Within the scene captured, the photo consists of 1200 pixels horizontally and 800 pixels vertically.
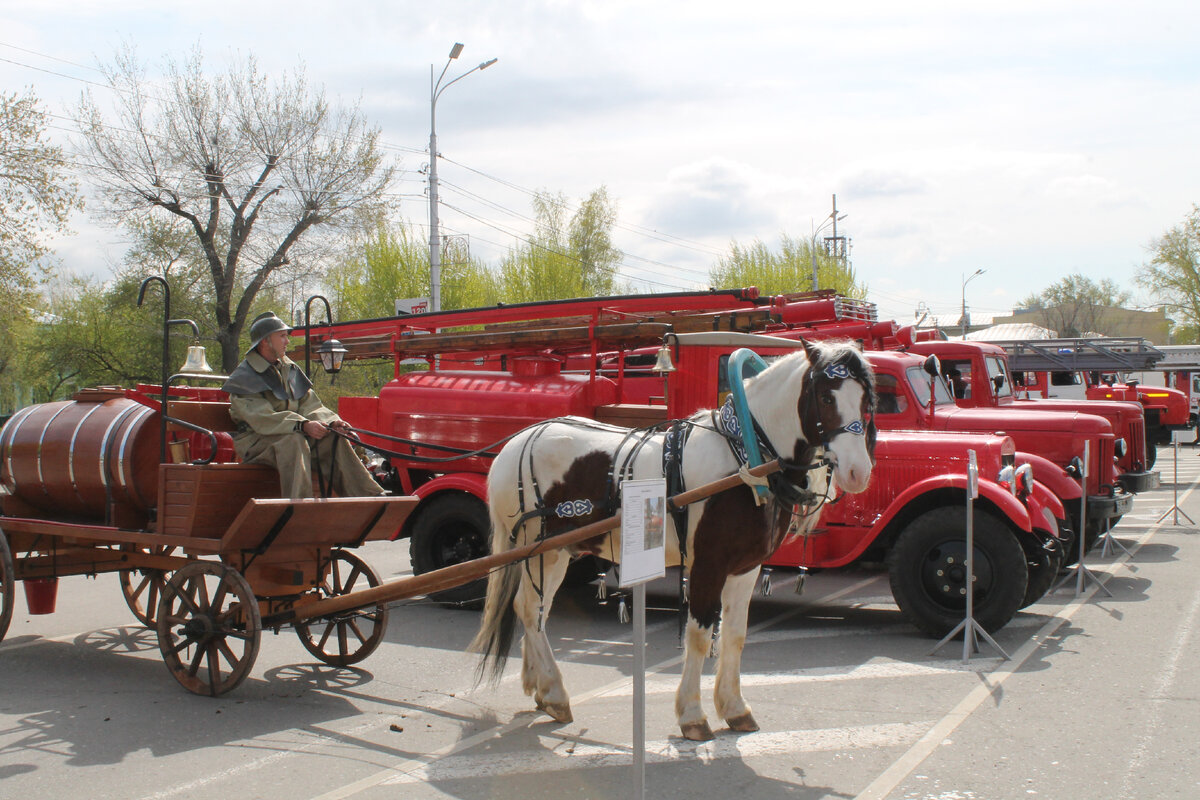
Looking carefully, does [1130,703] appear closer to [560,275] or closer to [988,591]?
[988,591]

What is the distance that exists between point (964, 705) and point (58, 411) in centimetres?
681

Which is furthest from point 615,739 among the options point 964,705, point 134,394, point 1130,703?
point 134,394

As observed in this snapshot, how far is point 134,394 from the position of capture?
24.2ft

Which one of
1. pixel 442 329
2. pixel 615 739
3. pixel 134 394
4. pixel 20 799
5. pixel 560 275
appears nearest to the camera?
pixel 20 799

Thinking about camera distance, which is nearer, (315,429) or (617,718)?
(617,718)

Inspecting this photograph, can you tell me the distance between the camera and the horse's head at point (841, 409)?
5.00 meters

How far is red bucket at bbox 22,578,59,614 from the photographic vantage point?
25.6 feet

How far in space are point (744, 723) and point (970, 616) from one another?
8.23 feet

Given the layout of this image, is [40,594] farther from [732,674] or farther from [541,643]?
[732,674]

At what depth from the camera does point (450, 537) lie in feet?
30.4

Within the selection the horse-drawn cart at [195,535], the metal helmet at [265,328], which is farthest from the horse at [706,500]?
the metal helmet at [265,328]

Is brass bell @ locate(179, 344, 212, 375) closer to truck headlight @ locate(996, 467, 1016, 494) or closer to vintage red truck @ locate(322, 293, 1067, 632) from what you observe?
vintage red truck @ locate(322, 293, 1067, 632)

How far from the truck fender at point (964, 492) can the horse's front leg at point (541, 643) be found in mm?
3045

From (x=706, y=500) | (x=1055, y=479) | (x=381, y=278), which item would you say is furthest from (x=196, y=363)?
(x=381, y=278)
